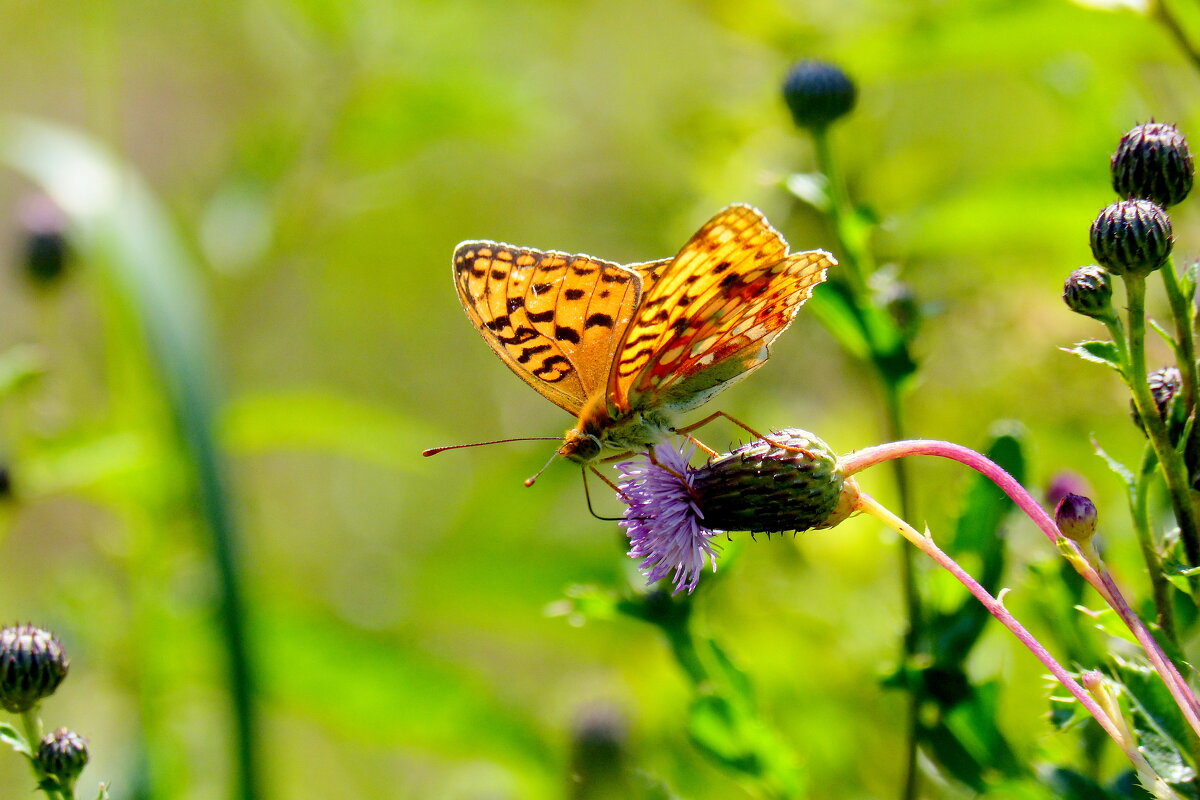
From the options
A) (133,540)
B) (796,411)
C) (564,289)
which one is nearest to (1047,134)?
(796,411)

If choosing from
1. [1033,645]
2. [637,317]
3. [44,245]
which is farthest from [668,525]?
[44,245]

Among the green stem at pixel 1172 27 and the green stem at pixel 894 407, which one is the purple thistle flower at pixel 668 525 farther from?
the green stem at pixel 1172 27

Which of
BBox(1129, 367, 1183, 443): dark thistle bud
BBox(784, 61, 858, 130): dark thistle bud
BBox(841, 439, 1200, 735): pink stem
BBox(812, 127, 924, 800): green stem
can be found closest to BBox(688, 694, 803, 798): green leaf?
BBox(812, 127, 924, 800): green stem

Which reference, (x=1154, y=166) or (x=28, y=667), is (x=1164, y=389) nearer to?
(x=1154, y=166)

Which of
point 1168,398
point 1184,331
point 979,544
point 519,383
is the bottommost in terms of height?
point 519,383

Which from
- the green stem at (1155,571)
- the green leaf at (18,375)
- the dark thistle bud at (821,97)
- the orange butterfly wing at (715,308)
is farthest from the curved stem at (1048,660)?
the green leaf at (18,375)

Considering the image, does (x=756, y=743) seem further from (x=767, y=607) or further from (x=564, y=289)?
(x=767, y=607)
